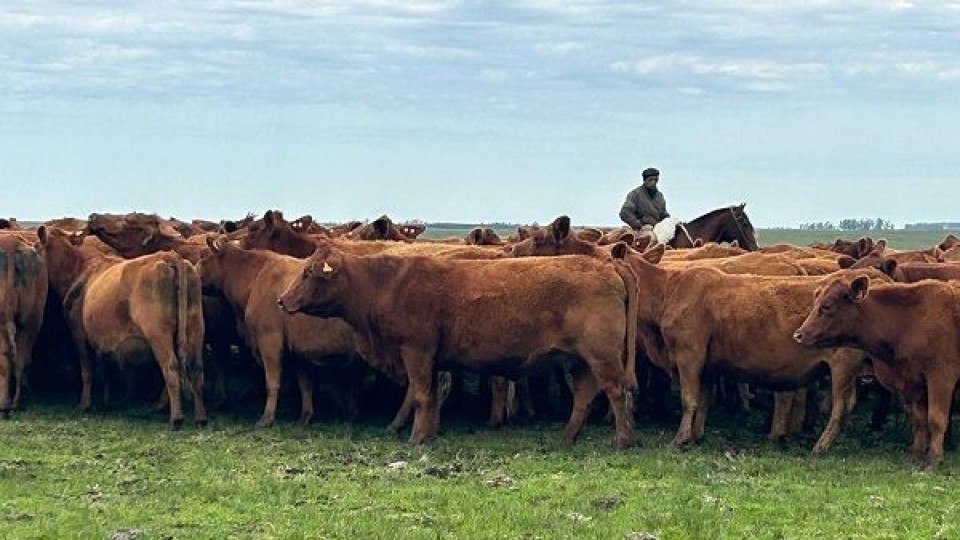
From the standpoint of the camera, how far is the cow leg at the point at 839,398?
14.8 meters

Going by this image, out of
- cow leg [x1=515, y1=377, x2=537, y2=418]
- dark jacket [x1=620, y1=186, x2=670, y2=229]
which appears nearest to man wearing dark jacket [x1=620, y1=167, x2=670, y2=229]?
dark jacket [x1=620, y1=186, x2=670, y2=229]

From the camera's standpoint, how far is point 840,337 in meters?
14.3

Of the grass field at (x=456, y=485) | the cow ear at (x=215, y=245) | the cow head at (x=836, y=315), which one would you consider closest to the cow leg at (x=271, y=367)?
the grass field at (x=456, y=485)

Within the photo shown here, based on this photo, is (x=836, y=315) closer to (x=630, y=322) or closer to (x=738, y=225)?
(x=630, y=322)

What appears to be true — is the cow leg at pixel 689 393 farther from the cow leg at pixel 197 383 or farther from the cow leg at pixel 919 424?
the cow leg at pixel 197 383

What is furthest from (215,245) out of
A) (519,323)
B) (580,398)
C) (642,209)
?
Answer: (642,209)

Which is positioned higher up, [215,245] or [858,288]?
[858,288]

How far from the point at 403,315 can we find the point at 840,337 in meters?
4.23

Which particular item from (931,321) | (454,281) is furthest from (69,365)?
(931,321)

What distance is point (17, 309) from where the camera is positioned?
18.4 meters

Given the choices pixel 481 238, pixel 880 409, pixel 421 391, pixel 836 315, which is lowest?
pixel 880 409

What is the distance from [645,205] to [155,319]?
39.1 feet

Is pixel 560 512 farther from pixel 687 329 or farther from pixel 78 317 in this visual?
pixel 78 317

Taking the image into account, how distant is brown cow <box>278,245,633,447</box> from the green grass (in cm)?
66
